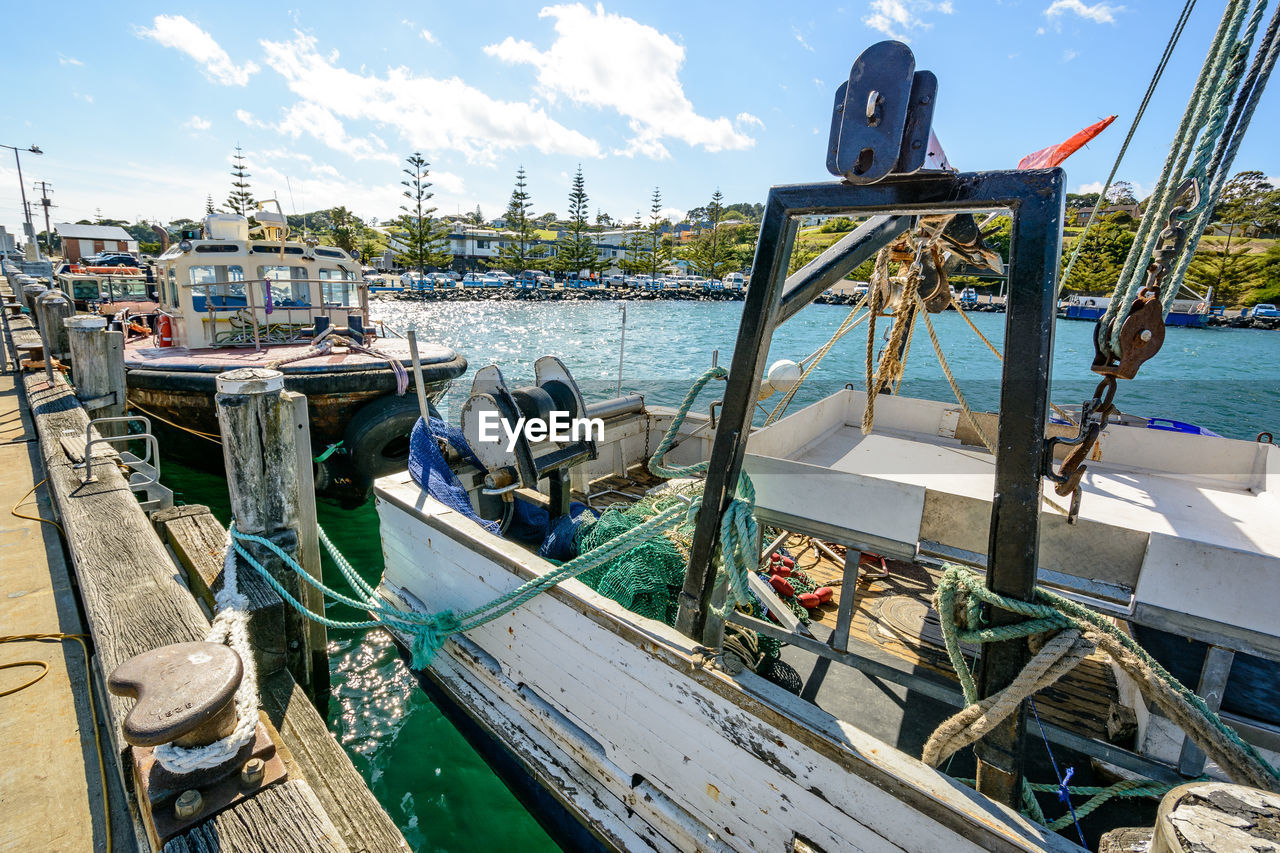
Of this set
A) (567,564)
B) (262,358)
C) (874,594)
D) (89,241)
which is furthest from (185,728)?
(89,241)

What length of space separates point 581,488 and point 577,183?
244 ft

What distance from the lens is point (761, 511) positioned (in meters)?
3.18

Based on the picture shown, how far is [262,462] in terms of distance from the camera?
346 cm

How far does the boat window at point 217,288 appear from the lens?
991 centimetres

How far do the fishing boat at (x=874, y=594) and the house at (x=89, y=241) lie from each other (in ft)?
205

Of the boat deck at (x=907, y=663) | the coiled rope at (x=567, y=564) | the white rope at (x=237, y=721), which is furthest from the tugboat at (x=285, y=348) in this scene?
the boat deck at (x=907, y=663)

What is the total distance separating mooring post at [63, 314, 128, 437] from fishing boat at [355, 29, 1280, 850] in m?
4.74

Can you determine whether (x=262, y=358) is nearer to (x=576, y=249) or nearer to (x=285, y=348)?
(x=285, y=348)

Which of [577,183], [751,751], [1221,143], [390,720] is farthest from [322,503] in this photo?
[577,183]

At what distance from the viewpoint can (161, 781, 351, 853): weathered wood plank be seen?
1826mm

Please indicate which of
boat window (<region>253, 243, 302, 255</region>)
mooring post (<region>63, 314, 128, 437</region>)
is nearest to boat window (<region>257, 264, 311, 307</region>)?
boat window (<region>253, 243, 302, 255</region>)

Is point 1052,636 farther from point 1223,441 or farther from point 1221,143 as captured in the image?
point 1223,441

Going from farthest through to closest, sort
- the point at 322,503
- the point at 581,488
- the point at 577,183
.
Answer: the point at 577,183, the point at 322,503, the point at 581,488

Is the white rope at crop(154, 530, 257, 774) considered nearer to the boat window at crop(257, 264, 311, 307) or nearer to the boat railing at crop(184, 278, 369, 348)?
the boat railing at crop(184, 278, 369, 348)
